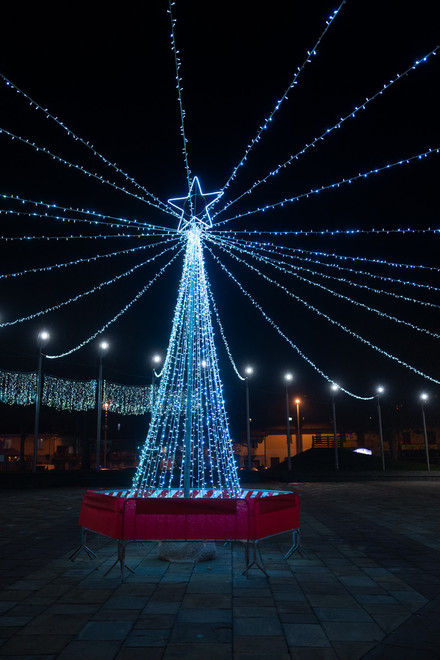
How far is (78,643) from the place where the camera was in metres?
4.36

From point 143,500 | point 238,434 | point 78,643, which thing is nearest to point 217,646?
point 78,643

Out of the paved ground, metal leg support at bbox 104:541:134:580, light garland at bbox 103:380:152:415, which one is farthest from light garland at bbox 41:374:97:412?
metal leg support at bbox 104:541:134:580

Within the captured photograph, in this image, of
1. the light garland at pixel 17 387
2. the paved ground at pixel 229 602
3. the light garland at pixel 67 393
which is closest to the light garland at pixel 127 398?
the light garland at pixel 67 393

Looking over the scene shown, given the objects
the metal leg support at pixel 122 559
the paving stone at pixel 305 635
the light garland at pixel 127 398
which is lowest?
the paving stone at pixel 305 635

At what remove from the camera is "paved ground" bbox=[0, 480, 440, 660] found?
429 cm

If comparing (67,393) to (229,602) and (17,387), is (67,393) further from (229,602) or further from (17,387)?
(229,602)

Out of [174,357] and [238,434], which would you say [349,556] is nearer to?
[174,357]

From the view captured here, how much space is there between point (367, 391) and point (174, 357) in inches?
1047

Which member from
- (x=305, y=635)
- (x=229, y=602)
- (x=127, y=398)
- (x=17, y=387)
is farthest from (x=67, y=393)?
(x=305, y=635)

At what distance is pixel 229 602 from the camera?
220 inches

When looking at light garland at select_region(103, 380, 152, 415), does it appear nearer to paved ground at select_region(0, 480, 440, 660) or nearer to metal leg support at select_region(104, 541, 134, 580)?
paved ground at select_region(0, 480, 440, 660)

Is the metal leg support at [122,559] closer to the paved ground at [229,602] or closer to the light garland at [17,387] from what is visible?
the paved ground at [229,602]

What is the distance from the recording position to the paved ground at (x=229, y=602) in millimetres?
4285

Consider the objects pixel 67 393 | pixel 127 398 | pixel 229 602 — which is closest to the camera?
pixel 229 602
